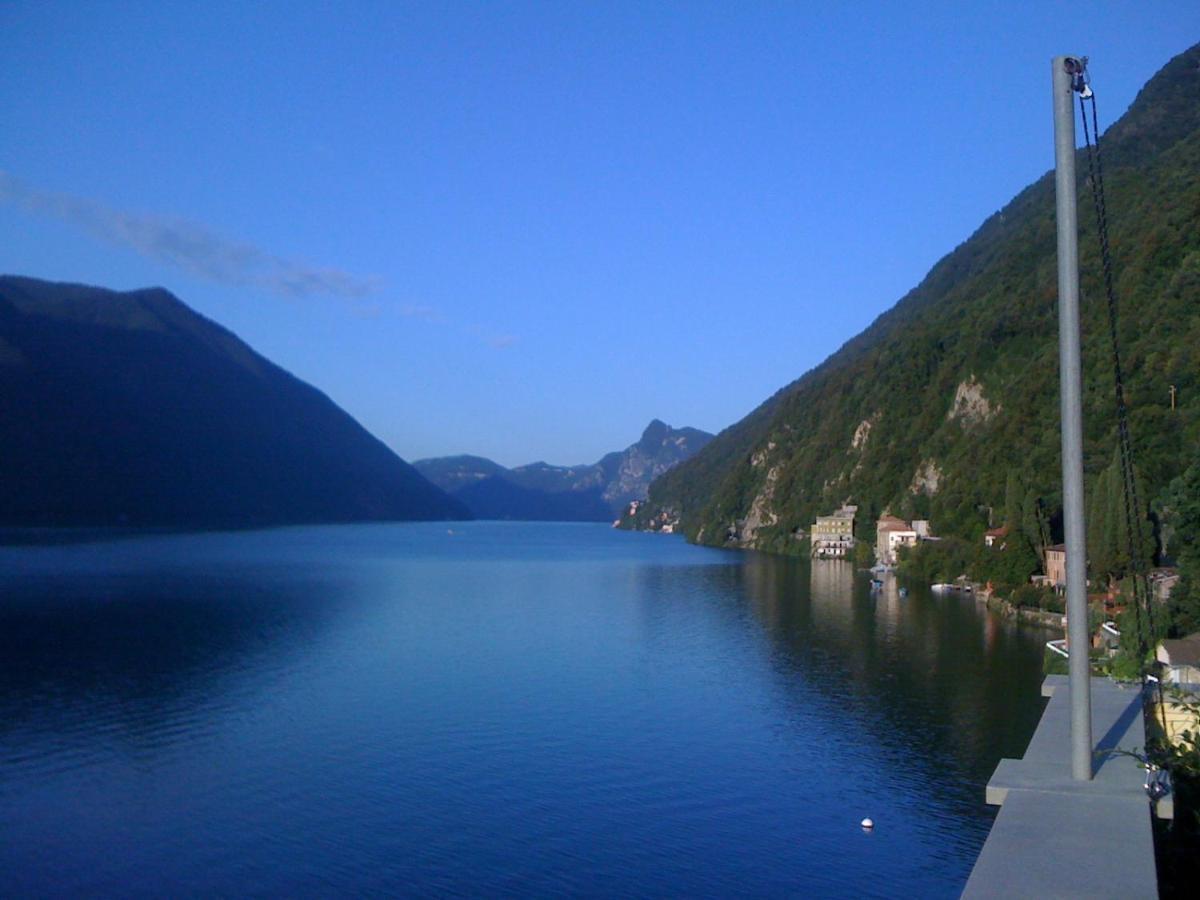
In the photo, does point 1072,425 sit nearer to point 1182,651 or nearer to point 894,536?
point 1182,651

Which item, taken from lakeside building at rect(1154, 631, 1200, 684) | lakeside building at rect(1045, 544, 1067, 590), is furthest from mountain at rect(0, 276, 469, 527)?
lakeside building at rect(1154, 631, 1200, 684)

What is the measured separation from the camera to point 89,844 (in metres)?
15.3

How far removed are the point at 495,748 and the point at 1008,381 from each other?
199 feet

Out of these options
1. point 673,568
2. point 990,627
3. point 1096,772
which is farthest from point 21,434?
point 1096,772

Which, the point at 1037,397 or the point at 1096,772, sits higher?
the point at 1037,397

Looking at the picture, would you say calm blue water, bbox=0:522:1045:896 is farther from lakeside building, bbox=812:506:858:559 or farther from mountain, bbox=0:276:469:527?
mountain, bbox=0:276:469:527

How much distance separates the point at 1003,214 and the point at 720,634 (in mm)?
110740

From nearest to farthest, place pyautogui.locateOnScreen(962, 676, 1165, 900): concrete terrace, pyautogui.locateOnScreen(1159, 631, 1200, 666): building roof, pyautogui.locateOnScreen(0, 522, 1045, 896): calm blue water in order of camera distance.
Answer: pyautogui.locateOnScreen(962, 676, 1165, 900): concrete terrace → pyautogui.locateOnScreen(0, 522, 1045, 896): calm blue water → pyautogui.locateOnScreen(1159, 631, 1200, 666): building roof

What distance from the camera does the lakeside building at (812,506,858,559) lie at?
291ft

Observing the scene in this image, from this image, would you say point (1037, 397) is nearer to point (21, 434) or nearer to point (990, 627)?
point (990, 627)

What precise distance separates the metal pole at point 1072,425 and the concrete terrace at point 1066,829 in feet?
1.23

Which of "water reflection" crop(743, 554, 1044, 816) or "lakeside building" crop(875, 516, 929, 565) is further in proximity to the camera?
"lakeside building" crop(875, 516, 929, 565)

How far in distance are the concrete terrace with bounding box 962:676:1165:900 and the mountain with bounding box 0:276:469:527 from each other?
125 m

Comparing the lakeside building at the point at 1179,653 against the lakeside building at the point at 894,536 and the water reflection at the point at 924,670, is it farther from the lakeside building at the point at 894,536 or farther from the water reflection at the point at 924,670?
the lakeside building at the point at 894,536
